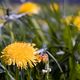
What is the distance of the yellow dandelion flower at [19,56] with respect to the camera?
32.2 inches

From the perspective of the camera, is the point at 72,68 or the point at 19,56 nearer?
the point at 19,56

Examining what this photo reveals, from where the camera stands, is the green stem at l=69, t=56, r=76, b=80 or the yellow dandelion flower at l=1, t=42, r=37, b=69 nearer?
the yellow dandelion flower at l=1, t=42, r=37, b=69

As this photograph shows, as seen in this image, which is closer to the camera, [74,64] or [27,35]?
[74,64]

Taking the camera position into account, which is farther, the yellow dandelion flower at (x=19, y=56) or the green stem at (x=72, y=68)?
the green stem at (x=72, y=68)

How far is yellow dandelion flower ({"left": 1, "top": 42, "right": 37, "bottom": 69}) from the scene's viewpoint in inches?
32.2

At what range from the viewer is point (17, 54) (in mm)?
841

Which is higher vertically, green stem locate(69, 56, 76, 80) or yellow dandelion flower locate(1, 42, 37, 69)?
yellow dandelion flower locate(1, 42, 37, 69)

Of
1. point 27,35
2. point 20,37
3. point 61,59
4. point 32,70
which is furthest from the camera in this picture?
point 27,35

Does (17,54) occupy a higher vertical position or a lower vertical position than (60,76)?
higher

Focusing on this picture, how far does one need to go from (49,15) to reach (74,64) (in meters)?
0.72

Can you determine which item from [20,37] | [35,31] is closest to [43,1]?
[35,31]

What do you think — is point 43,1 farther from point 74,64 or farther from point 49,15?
point 74,64

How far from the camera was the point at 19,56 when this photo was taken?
83cm

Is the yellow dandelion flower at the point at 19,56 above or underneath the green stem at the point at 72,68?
above
